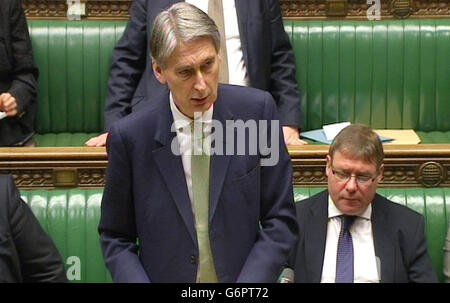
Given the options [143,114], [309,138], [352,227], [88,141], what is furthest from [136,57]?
[143,114]

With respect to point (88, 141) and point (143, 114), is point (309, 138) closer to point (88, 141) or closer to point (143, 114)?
point (88, 141)

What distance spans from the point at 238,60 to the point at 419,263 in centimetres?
63

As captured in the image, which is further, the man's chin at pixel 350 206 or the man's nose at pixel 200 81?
the man's chin at pixel 350 206

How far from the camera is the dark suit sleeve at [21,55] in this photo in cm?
190

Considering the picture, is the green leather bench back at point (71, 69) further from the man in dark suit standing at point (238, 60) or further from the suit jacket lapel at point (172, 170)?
the suit jacket lapel at point (172, 170)

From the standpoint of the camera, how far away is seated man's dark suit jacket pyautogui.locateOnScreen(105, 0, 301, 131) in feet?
5.99

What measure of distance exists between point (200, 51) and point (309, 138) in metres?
0.95

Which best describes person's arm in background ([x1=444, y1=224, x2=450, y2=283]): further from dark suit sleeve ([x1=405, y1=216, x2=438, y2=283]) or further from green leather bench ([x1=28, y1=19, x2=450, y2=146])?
green leather bench ([x1=28, y1=19, x2=450, y2=146])

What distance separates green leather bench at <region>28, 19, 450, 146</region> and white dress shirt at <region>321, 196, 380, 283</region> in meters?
0.62

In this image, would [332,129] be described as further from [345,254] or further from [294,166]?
[345,254]

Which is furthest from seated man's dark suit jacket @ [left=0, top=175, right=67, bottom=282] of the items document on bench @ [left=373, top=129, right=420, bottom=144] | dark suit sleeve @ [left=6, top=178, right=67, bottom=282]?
document on bench @ [left=373, top=129, right=420, bottom=144]

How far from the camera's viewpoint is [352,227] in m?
1.39

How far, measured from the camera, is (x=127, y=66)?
1.89 metres

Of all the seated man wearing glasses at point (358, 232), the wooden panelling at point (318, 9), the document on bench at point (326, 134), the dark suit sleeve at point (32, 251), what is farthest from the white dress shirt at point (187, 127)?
the wooden panelling at point (318, 9)
